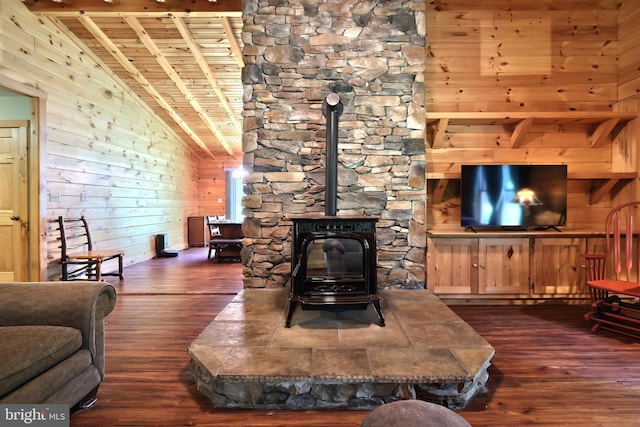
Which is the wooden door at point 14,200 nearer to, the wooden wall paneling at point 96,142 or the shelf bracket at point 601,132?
the wooden wall paneling at point 96,142

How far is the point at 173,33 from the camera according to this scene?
448 centimetres

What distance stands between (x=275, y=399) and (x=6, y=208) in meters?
4.27

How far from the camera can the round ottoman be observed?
107cm

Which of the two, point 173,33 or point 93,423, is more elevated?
point 173,33

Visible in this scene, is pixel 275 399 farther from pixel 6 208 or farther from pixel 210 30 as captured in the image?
pixel 210 30

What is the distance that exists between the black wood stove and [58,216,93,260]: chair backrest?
3.41 m

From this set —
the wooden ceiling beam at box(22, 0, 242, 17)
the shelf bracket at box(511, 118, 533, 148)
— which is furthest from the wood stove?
the wooden ceiling beam at box(22, 0, 242, 17)

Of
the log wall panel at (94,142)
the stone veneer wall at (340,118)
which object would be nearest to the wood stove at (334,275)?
the stone veneer wall at (340,118)

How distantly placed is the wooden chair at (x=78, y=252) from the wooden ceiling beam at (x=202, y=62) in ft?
9.16

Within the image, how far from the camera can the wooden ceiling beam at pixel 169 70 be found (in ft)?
14.1

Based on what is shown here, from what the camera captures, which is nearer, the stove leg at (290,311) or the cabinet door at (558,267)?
the stove leg at (290,311)

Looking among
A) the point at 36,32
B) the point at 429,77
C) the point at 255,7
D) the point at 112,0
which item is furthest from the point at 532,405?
the point at 36,32

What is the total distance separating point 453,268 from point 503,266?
0.52m

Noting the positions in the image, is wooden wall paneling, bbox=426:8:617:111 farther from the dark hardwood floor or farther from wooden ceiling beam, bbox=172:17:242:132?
wooden ceiling beam, bbox=172:17:242:132
